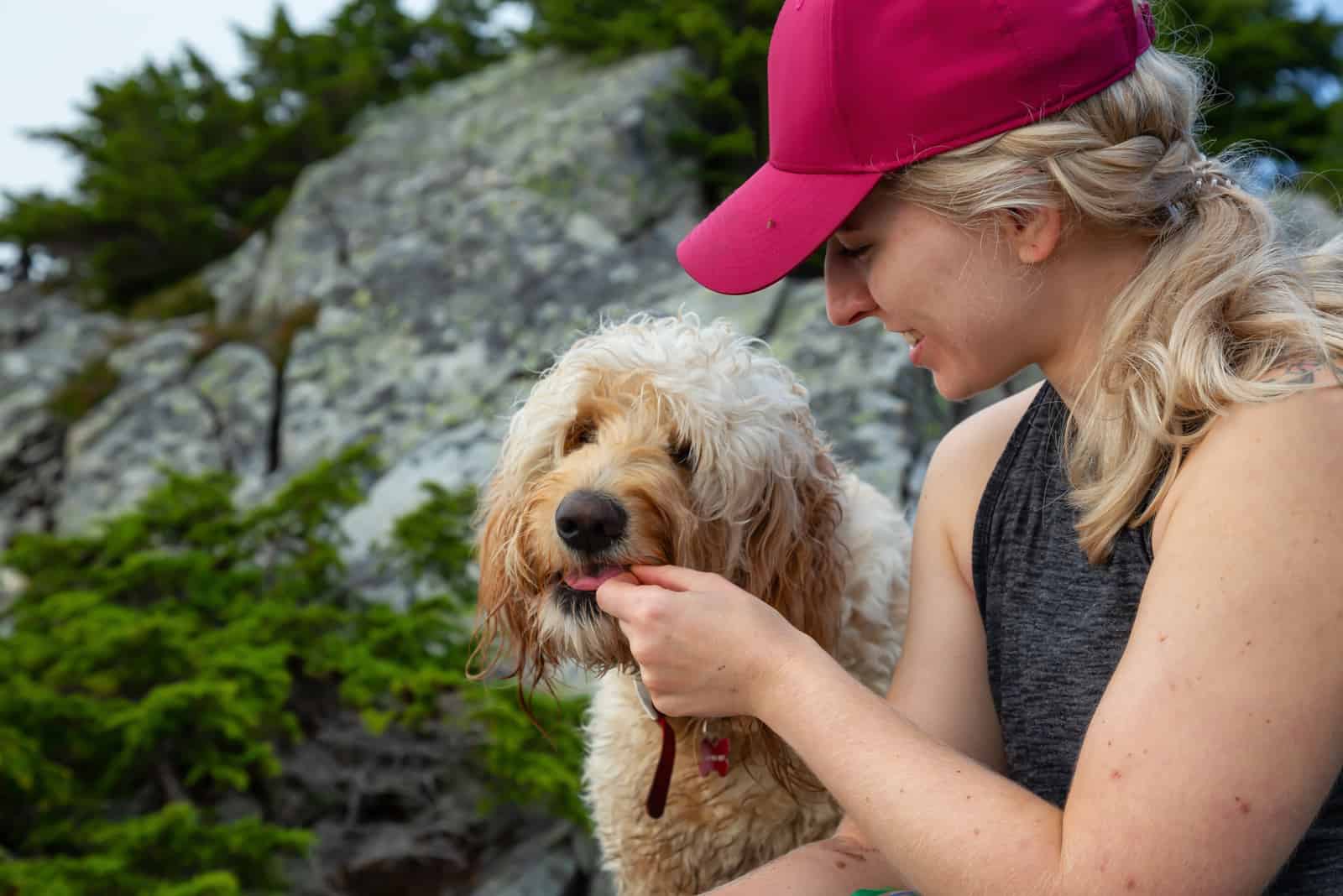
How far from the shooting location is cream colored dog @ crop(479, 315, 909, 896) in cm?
228

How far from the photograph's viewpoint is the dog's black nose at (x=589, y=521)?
2.16 meters

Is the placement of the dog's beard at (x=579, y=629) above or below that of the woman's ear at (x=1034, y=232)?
below

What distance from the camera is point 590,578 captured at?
2219mm

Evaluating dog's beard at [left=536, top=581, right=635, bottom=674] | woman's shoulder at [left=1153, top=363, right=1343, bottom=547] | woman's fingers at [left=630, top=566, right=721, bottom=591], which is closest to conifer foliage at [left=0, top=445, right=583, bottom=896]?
dog's beard at [left=536, top=581, right=635, bottom=674]

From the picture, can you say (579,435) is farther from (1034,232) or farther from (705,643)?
(1034,232)

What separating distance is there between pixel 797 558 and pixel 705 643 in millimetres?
758

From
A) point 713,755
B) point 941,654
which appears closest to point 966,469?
point 941,654

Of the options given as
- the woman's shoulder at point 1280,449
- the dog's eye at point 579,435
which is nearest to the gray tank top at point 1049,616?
the woman's shoulder at point 1280,449

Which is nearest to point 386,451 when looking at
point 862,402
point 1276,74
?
point 862,402

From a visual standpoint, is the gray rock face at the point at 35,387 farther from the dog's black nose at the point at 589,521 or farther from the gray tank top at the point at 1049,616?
the gray tank top at the point at 1049,616

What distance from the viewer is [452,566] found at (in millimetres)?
4691

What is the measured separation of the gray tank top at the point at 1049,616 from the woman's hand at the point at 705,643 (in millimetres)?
467

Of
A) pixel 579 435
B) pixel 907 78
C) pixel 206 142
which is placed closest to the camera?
pixel 907 78

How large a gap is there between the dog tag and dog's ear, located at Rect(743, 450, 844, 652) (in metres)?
0.34
